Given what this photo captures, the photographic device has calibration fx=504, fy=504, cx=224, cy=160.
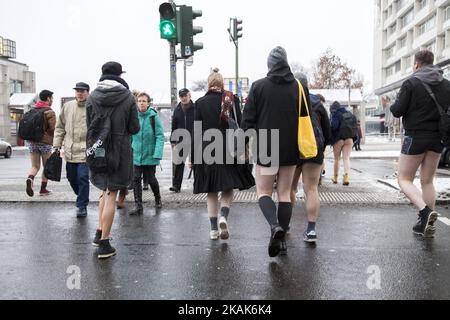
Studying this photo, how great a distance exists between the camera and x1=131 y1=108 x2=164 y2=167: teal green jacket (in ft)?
23.7

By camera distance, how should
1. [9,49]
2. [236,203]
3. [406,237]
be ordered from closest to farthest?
1. [406,237]
2. [236,203]
3. [9,49]

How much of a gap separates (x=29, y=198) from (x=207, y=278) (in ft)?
17.0

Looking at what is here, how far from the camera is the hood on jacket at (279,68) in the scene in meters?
4.67

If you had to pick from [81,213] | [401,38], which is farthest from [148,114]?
[401,38]

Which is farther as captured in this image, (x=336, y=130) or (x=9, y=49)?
(x=9, y=49)

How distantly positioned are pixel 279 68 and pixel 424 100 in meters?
1.77

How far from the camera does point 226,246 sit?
514cm

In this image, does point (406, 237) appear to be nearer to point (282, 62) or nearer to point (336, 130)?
point (282, 62)

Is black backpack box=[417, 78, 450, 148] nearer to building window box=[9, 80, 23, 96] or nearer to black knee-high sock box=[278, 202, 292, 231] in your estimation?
black knee-high sock box=[278, 202, 292, 231]

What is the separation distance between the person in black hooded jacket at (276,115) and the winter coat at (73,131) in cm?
294

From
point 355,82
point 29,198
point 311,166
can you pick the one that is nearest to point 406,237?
point 311,166

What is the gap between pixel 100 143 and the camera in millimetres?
4742

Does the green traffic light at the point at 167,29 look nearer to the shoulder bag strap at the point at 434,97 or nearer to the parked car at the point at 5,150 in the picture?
the shoulder bag strap at the point at 434,97
